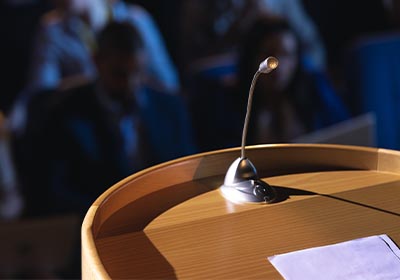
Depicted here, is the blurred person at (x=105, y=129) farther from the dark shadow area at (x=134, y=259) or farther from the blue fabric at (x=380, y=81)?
the dark shadow area at (x=134, y=259)

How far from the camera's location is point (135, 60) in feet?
8.12

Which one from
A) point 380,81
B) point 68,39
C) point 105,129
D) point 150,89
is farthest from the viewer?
point 380,81

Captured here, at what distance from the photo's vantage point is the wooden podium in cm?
79

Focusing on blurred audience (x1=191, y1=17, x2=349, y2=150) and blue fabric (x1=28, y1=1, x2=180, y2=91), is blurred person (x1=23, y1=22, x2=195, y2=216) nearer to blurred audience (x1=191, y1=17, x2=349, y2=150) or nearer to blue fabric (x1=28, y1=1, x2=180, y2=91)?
blue fabric (x1=28, y1=1, x2=180, y2=91)

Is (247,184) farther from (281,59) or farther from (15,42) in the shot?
(281,59)

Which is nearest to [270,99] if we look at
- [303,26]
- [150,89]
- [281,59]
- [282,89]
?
[282,89]

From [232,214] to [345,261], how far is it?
0.69 feet

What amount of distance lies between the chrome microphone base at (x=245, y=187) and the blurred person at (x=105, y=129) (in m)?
1.37

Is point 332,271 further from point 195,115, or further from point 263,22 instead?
point 263,22

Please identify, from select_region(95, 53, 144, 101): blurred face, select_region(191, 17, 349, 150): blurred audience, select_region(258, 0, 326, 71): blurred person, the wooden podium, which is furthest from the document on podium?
select_region(258, 0, 326, 71): blurred person

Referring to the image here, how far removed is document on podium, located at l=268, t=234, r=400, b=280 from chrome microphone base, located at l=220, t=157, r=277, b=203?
0.60 feet

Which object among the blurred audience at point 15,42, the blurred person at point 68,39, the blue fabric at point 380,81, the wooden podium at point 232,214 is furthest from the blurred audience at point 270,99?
the wooden podium at point 232,214

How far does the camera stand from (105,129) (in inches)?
94.7

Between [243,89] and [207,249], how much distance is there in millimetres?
2006
